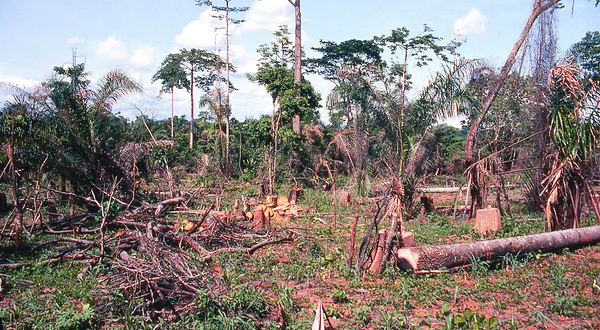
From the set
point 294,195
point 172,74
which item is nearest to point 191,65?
point 172,74

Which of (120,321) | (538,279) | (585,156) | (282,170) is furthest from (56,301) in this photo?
(282,170)

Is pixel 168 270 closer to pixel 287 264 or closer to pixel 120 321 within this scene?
pixel 120 321

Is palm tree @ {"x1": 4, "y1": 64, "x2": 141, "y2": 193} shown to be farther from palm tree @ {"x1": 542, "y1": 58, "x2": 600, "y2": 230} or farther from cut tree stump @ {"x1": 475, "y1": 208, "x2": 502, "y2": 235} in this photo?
palm tree @ {"x1": 542, "y1": 58, "x2": 600, "y2": 230}

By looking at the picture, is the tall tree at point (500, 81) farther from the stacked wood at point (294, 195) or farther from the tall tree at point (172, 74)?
the tall tree at point (172, 74)

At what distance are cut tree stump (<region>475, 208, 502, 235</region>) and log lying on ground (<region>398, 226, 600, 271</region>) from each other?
1680 millimetres

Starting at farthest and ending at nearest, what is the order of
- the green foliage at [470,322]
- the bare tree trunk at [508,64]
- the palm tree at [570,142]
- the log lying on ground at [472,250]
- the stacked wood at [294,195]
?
1. the stacked wood at [294,195]
2. the bare tree trunk at [508,64]
3. the palm tree at [570,142]
4. the log lying on ground at [472,250]
5. the green foliage at [470,322]

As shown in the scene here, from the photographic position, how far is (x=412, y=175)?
41.2 ft

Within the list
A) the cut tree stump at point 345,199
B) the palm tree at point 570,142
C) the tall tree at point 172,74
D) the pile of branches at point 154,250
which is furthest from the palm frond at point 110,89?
the tall tree at point 172,74

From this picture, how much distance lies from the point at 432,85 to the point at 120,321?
929 centimetres

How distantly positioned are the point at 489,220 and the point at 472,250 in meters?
3.05

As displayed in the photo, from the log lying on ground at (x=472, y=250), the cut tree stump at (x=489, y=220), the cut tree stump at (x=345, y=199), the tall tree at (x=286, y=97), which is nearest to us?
the log lying on ground at (x=472, y=250)

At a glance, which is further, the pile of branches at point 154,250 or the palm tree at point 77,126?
the palm tree at point 77,126

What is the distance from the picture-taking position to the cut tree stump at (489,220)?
9.80 m

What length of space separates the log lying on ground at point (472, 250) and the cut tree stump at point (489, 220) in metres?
1.68
